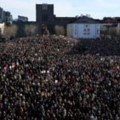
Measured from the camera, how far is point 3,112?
36.2 meters

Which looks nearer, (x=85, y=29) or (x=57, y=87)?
(x=57, y=87)

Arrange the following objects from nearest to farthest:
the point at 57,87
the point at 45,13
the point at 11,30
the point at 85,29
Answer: the point at 57,87, the point at 85,29, the point at 11,30, the point at 45,13

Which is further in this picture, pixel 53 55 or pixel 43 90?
pixel 53 55

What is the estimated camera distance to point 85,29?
10738cm

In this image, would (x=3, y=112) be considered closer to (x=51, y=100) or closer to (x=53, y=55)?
(x=51, y=100)

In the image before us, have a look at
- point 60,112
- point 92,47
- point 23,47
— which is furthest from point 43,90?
point 92,47

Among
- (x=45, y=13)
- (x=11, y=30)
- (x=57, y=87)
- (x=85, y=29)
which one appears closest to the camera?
(x=57, y=87)

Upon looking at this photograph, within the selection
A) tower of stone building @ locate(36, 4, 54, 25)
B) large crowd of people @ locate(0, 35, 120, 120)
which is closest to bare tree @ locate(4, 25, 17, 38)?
tower of stone building @ locate(36, 4, 54, 25)

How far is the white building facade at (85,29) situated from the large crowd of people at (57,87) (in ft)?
146

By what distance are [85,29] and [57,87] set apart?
214ft

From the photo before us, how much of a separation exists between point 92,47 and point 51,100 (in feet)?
120

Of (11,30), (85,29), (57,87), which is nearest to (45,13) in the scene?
(11,30)

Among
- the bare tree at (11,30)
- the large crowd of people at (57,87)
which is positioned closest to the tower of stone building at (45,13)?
the bare tree at (11,30)

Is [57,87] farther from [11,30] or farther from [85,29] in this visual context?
[11,30]
